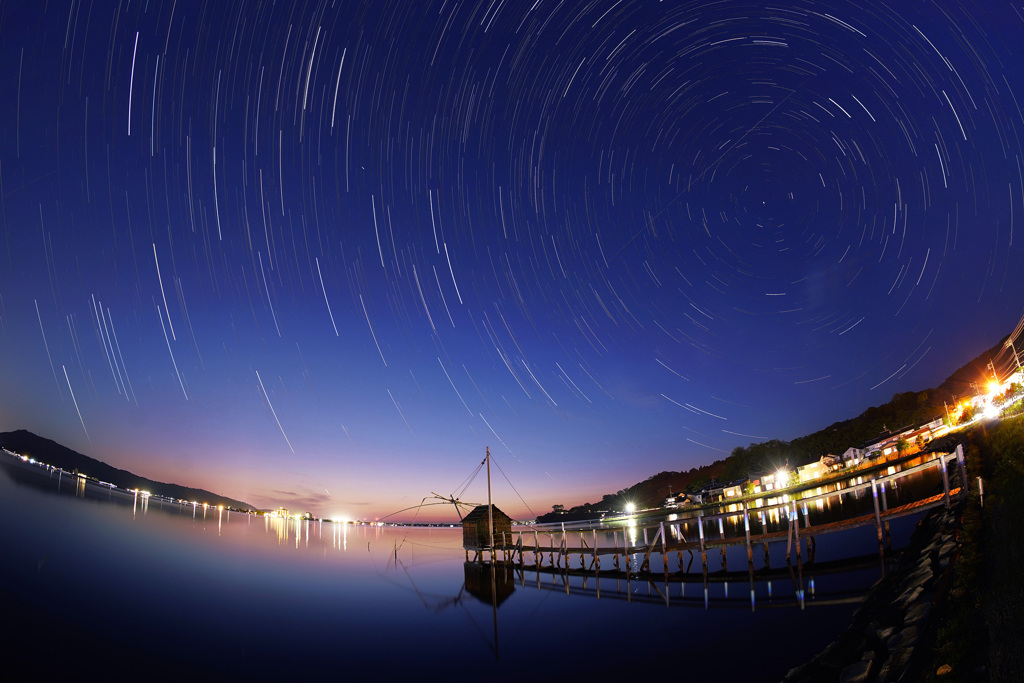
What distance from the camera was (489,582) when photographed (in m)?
39.4

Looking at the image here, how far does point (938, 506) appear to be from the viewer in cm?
2141

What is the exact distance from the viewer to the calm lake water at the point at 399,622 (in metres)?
18.2

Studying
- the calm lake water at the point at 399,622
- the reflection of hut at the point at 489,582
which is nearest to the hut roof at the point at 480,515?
the reflection of hut at the point at 489,582

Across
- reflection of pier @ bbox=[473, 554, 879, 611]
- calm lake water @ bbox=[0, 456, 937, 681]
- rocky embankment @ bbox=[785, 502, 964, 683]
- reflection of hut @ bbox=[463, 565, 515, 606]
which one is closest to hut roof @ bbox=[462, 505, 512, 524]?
reflection of hut @ bbox=[463, 565, 515, 606]

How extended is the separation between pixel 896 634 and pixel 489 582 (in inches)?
1336

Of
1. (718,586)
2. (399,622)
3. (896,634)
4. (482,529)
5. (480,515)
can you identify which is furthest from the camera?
(480,515)

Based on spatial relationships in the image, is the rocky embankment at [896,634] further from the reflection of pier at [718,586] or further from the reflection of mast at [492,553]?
the reflection of mast at [492,553]

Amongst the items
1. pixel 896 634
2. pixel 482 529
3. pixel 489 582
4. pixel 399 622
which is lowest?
pixel 489 582

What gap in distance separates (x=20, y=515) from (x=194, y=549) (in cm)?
2169

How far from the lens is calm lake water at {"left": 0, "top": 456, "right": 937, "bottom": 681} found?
1819 cm

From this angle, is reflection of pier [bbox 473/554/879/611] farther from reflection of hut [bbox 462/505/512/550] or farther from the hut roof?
the hut roof

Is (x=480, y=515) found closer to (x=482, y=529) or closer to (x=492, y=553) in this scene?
(x=482, y=529)

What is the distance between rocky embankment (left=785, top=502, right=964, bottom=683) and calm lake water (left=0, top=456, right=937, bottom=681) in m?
3.45

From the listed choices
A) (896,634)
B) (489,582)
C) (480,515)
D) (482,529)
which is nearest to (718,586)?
(489,582)
